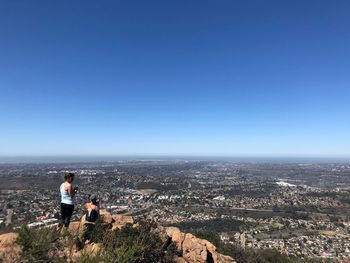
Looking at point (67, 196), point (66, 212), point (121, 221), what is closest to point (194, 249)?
point (121, 221)

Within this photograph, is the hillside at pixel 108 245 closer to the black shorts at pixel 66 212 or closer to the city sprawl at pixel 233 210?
the black shorts at pixel 66 212

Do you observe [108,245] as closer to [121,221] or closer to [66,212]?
[66,212]

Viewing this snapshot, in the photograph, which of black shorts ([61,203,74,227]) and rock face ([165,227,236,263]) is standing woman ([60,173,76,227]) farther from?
rock face ([165,227,236,263])

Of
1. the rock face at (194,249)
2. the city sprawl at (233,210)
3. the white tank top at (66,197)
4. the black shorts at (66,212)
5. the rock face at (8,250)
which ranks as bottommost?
the city sprawl at (233,210)

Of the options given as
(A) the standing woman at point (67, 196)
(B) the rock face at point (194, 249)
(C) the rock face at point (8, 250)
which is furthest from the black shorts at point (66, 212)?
(B) the rock face at point (194, 249)

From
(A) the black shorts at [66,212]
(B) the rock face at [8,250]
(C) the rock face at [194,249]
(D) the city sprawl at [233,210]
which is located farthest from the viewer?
(D) the city sprawl at [233,210]

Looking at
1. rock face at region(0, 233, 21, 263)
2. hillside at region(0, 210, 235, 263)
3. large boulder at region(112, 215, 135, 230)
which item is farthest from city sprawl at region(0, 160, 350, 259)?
rock face at region(0, 233, 21, 263)
